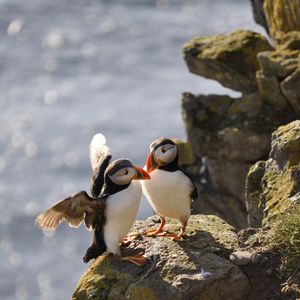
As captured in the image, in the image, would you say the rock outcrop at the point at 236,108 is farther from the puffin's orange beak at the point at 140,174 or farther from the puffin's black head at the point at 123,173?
the puffin's black head at the point at 123,173

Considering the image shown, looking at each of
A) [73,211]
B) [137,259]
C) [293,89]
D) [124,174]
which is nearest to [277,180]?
[124,174]

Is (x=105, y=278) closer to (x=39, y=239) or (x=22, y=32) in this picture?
(x=39, y=239)

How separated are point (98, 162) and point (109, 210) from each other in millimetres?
1390

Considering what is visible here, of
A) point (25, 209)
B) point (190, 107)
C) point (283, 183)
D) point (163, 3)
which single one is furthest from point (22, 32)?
point (283, 183)

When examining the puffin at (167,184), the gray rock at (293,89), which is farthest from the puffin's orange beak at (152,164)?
the gray rock at (293,89)

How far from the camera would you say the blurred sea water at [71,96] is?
31984 millimetres

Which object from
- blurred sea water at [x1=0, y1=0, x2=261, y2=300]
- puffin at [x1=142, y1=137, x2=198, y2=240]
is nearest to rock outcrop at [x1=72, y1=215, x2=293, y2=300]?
puffin at [x1=142, y1=137, x2=198, y2=240]

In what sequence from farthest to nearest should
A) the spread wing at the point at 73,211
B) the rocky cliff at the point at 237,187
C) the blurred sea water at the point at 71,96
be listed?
1. the blurred sea water at the point at 71,96
2. the spread wing at the point at 73,211
3. the rocky cliff at the point at 237,187

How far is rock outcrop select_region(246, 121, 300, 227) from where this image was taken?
11.2m

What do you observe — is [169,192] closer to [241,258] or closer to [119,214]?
[119,214]

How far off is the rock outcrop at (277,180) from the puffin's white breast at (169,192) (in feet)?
3.07

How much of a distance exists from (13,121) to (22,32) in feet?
26.2

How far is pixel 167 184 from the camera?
10883mm

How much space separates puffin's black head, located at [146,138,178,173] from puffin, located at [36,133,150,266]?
1.09ft
